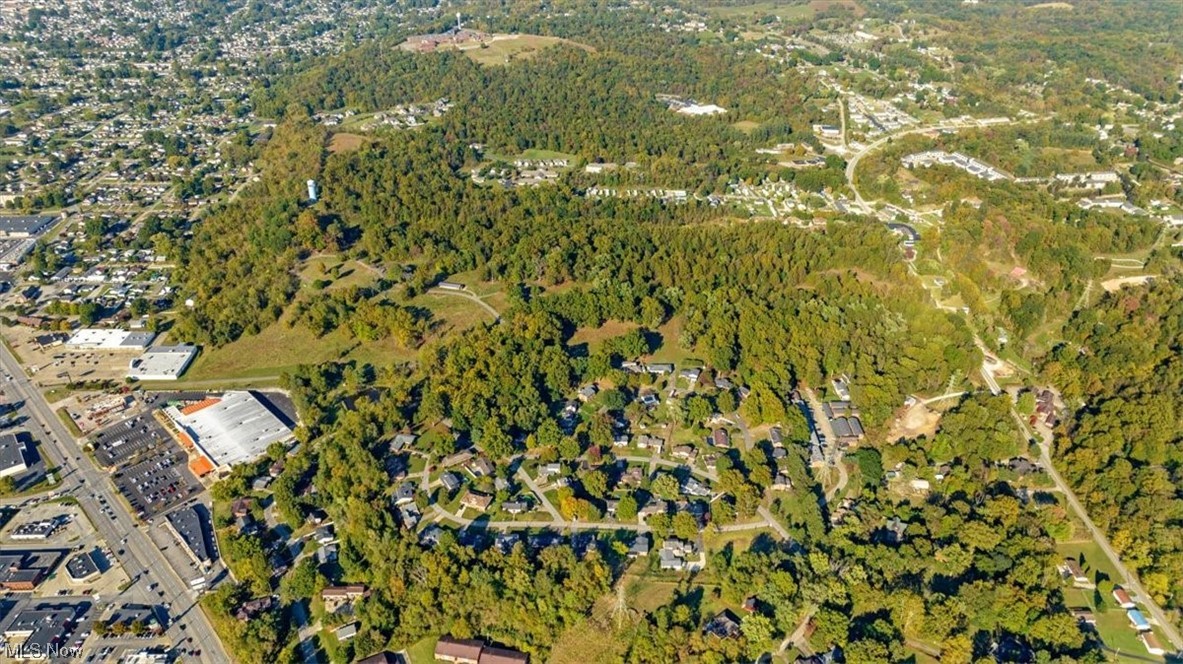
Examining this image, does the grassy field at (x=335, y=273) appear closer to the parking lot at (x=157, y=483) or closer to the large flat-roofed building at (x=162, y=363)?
the large flat-roofed building at (x=162, y=363)

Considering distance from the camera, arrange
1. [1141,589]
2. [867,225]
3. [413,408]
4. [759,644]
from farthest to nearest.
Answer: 1. [867,225]
2. [413,408]
3. [1141,589]
4. [759,644]

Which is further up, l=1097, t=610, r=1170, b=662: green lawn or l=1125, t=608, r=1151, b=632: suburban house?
l=1125, t=608, r=1151, b=632: suburban house

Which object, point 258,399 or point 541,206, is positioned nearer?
point 258,399

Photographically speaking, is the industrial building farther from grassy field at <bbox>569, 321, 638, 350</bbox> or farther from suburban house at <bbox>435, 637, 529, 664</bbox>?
grassy field at <bbox>569, 321, 638, 350</bbox>

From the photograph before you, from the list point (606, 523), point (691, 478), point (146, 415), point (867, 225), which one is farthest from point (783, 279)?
point (146, 415)

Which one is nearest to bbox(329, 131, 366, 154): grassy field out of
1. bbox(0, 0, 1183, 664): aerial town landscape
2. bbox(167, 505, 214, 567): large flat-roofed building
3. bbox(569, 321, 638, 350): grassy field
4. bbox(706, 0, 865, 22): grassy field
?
bbox(0, 0, 1183, 664): aerial town landscape

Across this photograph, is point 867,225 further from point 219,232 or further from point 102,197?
point 102,197
